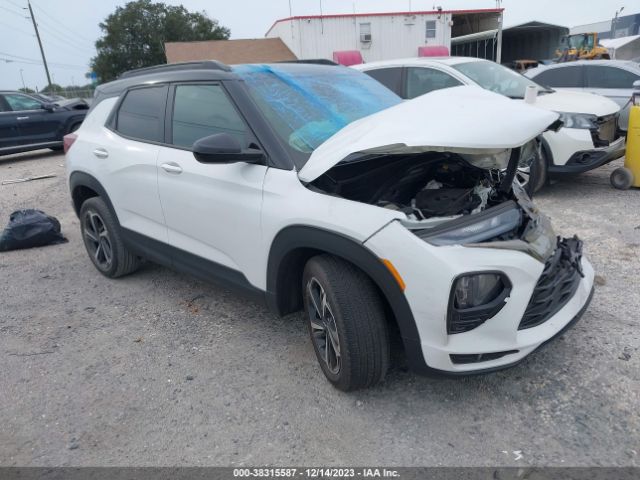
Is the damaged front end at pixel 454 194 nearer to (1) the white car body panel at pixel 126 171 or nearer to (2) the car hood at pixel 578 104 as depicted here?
(1) the white car body panel at pixel 126 171

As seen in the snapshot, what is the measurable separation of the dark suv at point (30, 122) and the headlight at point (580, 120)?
11.6 meters

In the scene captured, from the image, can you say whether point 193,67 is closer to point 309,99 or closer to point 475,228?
point 309,99

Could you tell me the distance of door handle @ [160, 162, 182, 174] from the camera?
3471 millimetres

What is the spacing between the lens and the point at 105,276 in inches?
189

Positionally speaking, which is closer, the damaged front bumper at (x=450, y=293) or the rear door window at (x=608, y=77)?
the damaged front bumper at (x=450, y=293)

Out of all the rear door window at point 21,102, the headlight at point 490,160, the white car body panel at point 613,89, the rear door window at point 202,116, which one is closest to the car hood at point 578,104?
the white car body panel at point 613,89

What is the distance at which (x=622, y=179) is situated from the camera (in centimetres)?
639

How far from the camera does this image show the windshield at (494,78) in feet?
22.8

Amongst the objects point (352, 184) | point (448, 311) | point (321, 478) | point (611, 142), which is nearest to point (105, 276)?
point (352, 184)

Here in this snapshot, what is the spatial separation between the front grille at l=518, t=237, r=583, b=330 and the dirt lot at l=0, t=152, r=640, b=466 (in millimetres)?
468

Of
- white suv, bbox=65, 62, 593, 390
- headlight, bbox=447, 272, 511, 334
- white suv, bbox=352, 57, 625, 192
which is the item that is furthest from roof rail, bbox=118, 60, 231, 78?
white suv, bbox=352, 57, 625, 192

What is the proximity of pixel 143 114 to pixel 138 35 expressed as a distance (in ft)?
185

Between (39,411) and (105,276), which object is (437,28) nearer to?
(105,276)

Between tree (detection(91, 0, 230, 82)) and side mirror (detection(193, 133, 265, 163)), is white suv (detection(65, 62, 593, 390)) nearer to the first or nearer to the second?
side mirror (detection(193, 133, 265, 163))
